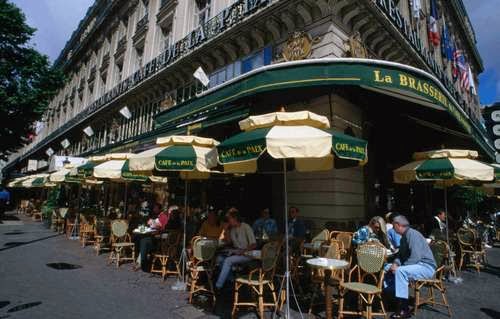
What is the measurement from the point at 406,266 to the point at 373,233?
3.91 ft

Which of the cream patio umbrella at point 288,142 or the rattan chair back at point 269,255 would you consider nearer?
the cream patio umbrella at point 288,142

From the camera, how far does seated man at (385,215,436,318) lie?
4395mm

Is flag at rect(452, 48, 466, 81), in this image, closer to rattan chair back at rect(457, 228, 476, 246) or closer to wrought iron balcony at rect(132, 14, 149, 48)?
rattan chair back at rect(457, 228, 476, 246)

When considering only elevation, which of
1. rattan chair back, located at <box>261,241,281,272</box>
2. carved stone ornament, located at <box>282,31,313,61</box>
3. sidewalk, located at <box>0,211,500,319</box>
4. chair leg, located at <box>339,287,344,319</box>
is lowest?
sidewalk, located at <box>0,211,500,319</box>

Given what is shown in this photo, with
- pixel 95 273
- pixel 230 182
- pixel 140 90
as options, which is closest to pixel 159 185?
pixel 230 182

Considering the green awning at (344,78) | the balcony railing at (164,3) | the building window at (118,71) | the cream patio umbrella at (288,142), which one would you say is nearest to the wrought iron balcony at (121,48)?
the building window at (118,71)

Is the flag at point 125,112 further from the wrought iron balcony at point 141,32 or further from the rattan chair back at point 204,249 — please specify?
the rattan chair back at point 204,249

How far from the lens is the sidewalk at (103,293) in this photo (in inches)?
179

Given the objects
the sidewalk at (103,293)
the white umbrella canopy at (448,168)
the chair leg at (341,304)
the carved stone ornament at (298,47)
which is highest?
the carved stone ornament at (298,47)

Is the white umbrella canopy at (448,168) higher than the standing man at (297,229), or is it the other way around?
the white umbrella canopy at (448,168)

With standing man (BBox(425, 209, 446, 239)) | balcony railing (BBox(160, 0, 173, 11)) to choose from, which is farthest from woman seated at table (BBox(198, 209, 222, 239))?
balcony railing (BBox(160, 0, 173, 11))

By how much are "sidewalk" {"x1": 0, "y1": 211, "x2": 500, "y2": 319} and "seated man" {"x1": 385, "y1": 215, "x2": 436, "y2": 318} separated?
25.5 inches

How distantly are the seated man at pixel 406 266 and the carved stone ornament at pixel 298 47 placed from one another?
5992 mm

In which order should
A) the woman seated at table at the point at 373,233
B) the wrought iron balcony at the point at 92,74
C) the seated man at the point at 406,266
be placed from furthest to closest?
the wrought iron balcony at the point at 92,74, the woman seated at table at the point at 373,233, the seated man at the point at 406,266
